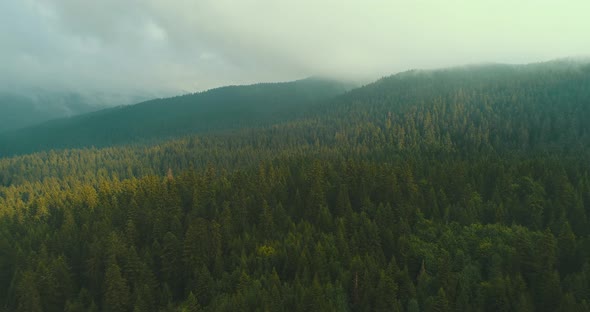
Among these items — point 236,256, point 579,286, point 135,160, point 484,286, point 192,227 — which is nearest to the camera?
point 579,286

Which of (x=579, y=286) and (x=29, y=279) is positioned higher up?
(x=29, y=279)

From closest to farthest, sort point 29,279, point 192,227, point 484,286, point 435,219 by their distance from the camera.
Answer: point 484,286
point 29,279
point 192,227
point 435,219

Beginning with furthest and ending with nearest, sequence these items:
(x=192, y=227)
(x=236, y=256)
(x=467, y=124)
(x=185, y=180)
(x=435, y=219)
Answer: (x=467, y=124), (x=185, y=180), (x=435, y=219), (x=192, y=227), (x=236, y=256)

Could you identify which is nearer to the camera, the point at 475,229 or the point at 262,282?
the point at 262,282

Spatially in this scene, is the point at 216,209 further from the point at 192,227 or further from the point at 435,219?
the point at 435,219

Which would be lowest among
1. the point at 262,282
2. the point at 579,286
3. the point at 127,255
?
the point at 579,286

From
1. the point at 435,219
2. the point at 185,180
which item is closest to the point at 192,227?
the point at 185,180

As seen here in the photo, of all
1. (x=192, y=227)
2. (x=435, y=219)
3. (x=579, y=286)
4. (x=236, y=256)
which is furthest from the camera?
(x=435, y=219)

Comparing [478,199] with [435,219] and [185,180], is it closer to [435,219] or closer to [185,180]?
[435,219]

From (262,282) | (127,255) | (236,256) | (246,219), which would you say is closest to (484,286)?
(262,282)
